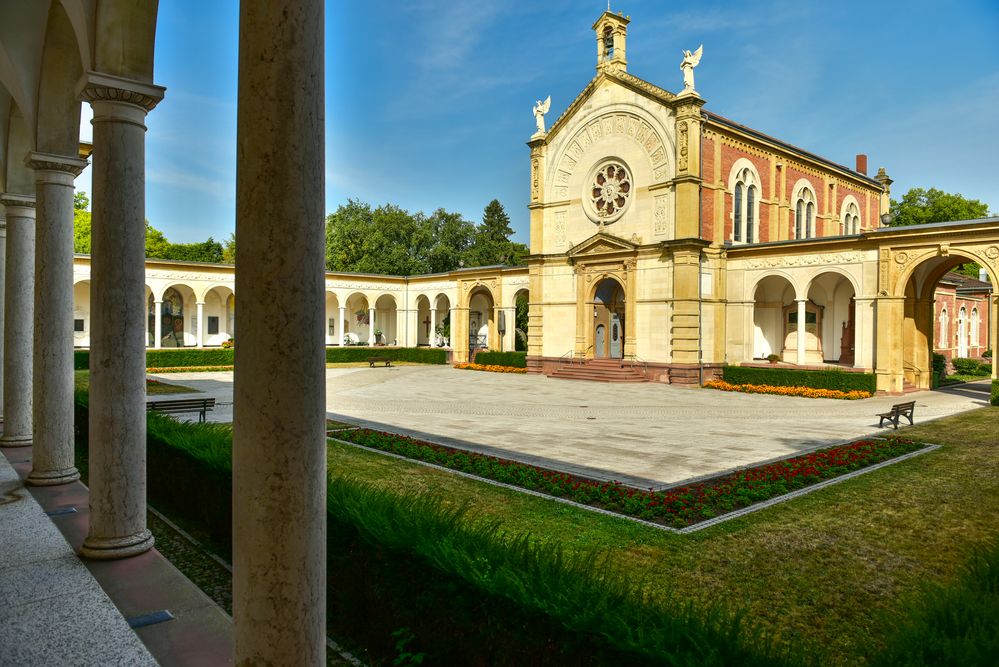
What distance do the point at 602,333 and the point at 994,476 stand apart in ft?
77.8

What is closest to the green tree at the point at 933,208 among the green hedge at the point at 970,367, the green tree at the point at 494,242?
the green hedge at the point at 970,367

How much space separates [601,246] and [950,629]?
29.7m

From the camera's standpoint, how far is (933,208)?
53062mm

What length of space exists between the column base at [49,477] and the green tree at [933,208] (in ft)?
182

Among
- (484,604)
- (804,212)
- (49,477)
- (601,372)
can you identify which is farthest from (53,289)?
(804,212)

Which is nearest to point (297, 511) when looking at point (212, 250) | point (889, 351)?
point (889, 351)

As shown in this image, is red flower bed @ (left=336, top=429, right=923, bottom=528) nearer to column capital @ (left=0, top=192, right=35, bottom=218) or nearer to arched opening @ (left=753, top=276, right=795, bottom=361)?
column capital @ (left=0, top=192, right=35, bottom=218)

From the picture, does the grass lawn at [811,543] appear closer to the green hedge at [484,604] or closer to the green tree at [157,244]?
the green hedge at [484,604]

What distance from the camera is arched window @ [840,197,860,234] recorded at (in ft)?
130

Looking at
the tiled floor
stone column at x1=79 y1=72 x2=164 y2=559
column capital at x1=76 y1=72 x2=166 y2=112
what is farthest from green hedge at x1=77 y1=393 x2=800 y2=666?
column capital at x1=76 y1=72 x2=166 y2=112

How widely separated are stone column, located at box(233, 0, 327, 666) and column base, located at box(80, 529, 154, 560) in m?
3.97

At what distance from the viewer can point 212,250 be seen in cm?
7194

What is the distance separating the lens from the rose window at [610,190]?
3156 centimetres

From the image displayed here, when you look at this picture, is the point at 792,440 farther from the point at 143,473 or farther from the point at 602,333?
the point at 602,333
